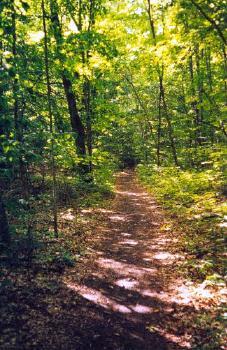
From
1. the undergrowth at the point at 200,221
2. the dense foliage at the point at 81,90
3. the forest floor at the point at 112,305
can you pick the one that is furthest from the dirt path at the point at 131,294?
the dense foliage at the point at 81,90

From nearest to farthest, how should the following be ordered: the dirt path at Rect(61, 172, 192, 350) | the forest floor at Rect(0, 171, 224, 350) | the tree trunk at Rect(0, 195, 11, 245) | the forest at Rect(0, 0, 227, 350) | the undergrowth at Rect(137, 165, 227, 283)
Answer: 1. the forest floor at Rect(0, 171, 224, 350)
2. the dirt path at Rect(61, 172, 192, 350)
3. the forest at Rect(0, 0, 227, 350)
4. the undergrowth at Rect(137, 165, 227, 283)
5. the tree trunk at Rect(0, 195, 11, 245)

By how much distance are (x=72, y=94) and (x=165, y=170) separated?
7.36m

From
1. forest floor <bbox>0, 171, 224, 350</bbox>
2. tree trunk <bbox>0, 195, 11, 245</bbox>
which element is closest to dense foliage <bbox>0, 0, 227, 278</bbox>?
tree trunk <bbox>0, 195, 11, 245</bbox>

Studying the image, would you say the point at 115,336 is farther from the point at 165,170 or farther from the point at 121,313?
the point at 165,170

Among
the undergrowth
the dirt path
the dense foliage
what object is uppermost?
the dense foliage

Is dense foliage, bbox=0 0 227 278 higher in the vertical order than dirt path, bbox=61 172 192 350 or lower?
higher

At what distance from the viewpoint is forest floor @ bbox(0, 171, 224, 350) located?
16.9 ft

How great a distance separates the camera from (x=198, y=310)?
6156 mm

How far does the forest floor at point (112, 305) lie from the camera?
5137 millimetres

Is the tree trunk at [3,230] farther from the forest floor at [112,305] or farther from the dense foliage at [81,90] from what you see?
the forest floor at [112,305]

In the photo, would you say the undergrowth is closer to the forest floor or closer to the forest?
the forest

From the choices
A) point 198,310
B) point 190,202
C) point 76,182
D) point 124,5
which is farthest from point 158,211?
Result: point 124,5

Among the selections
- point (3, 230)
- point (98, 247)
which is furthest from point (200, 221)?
point (3, 230)

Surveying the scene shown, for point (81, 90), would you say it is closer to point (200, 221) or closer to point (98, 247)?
point (200, 221)
